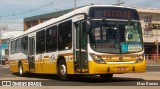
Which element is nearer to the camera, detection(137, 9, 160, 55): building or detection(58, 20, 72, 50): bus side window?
→ detection(58, 20, 72, 50): bus side window

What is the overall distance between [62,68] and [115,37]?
10.6 feet

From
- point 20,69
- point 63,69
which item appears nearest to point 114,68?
point 63,69

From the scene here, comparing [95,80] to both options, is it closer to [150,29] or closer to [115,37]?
[115,37]

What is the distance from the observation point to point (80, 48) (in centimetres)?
1697

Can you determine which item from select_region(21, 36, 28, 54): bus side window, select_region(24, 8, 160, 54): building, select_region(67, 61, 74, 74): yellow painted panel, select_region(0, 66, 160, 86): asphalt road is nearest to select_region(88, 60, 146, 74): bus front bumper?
select_region(0, 66, 160, 86): asphalt road

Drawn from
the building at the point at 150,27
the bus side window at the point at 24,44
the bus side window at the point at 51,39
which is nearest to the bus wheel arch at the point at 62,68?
the bus side window at the point at 51,39

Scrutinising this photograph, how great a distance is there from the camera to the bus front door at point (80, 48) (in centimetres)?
1656

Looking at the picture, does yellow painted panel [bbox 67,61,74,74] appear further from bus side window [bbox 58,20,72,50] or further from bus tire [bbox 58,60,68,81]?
bus side window [bbox 58,20,72,50]

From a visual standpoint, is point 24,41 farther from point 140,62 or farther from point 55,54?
point 140,62

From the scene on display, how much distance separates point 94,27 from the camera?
16453mm

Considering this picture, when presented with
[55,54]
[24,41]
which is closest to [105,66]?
[55,54]

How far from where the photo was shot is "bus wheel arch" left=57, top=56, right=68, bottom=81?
18.3 meters

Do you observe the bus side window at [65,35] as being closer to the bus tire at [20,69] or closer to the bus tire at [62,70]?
the bus tire at [62,70]

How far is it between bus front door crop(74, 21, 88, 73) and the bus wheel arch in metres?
1.21
